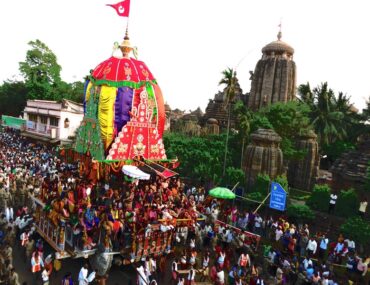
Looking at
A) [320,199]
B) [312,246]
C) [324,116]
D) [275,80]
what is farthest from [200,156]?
[275,80]

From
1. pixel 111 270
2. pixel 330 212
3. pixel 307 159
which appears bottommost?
pixel 111 270

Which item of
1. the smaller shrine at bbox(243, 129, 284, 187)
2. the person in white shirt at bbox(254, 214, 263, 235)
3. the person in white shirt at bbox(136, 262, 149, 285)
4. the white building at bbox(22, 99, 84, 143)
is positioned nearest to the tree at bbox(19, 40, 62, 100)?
the white building at bbox(22, 99, 84, 143)

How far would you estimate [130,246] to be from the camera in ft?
37.8

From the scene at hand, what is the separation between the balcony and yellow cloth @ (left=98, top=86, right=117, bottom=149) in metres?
19.9

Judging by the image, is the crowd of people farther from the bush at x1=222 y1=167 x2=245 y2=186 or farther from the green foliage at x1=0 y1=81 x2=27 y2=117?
the green foliage at x1=0 y1=81 x2=27 y2=117

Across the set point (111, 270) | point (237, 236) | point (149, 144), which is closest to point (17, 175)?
point (149, 144)

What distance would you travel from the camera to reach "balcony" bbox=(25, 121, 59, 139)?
33.3 m

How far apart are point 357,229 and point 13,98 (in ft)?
158

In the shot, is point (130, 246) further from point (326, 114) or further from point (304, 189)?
point (326, 114)

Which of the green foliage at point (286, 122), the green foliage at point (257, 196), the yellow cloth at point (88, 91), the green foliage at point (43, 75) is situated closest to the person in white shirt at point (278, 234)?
the green foliage at point (257, 196)

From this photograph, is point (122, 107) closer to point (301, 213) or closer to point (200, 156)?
point (200, 156)

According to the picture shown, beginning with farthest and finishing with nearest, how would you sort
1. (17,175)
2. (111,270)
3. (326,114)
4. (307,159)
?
(326,114) < (307,159) < (17,175) < (111,270)

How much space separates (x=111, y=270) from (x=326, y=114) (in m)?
26.4

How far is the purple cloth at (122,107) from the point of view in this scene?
1541cm
